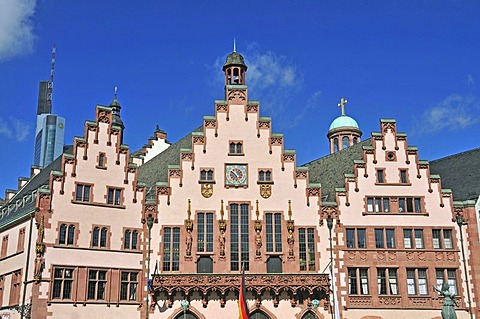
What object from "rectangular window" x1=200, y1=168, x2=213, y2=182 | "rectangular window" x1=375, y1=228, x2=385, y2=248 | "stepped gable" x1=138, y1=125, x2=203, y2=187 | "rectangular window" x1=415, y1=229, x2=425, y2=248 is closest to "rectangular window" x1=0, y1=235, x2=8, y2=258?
"stepped gable" x1=138, y1=125, x2=203, y2=187

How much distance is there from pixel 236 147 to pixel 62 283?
17.7 meters

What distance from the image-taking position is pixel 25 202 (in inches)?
2163

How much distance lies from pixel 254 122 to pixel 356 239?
12.9 m

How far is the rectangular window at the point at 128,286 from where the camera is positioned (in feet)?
163

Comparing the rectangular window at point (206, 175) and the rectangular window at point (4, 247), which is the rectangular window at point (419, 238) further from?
the rectangular window at point (4, 247)

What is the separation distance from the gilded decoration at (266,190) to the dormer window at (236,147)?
3430 millimetres

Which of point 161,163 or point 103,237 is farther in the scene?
point 161,163

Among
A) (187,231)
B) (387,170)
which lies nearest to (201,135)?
(187,231)

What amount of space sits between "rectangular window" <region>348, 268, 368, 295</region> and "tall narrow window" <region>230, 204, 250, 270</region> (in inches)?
324

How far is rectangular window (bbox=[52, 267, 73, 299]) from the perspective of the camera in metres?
47.2

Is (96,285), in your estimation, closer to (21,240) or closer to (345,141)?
(21,240)

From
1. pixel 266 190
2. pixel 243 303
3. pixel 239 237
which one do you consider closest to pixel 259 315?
pixel 243 303

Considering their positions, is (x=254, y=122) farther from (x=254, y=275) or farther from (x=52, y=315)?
(x=52, y=315)

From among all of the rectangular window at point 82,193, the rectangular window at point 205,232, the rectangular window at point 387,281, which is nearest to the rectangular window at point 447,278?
the rectangular window at point 387,281
